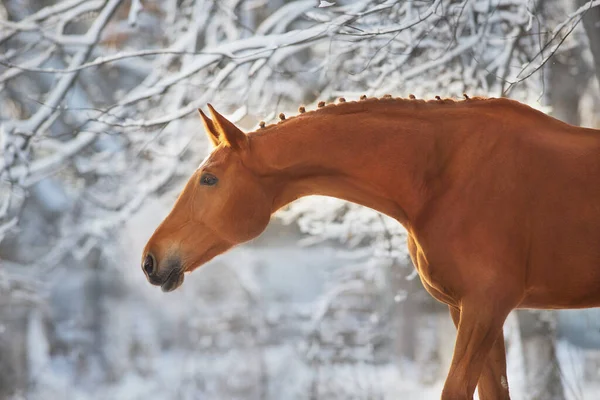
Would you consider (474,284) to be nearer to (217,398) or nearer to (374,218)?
(374,218)

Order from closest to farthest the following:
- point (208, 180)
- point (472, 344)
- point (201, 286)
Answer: point (472, 344) → point (208, 180) → point (201, 286)

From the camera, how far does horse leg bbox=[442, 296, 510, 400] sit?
1.45 m

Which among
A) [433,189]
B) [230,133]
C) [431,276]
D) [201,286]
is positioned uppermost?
[201,286]

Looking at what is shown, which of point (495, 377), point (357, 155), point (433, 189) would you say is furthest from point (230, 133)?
point (495, 377)

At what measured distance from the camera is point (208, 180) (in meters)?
1.56

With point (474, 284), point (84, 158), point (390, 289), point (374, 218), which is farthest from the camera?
point (84, 158)

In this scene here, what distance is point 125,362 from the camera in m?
6.20

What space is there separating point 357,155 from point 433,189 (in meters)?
0.17

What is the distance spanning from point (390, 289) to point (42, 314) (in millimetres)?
2901

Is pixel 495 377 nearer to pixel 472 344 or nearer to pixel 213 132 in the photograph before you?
pixel 472 344

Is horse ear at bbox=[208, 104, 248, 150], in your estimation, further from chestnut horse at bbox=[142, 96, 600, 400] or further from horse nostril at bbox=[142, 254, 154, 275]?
horse nostril at bbox=[142, 254, 154, 275]

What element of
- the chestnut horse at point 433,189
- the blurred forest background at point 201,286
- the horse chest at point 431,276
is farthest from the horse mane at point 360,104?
the blurred forest background at point 201,286

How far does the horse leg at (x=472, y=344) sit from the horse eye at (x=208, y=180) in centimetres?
57

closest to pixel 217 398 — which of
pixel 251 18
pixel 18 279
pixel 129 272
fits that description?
pixel 129 272
